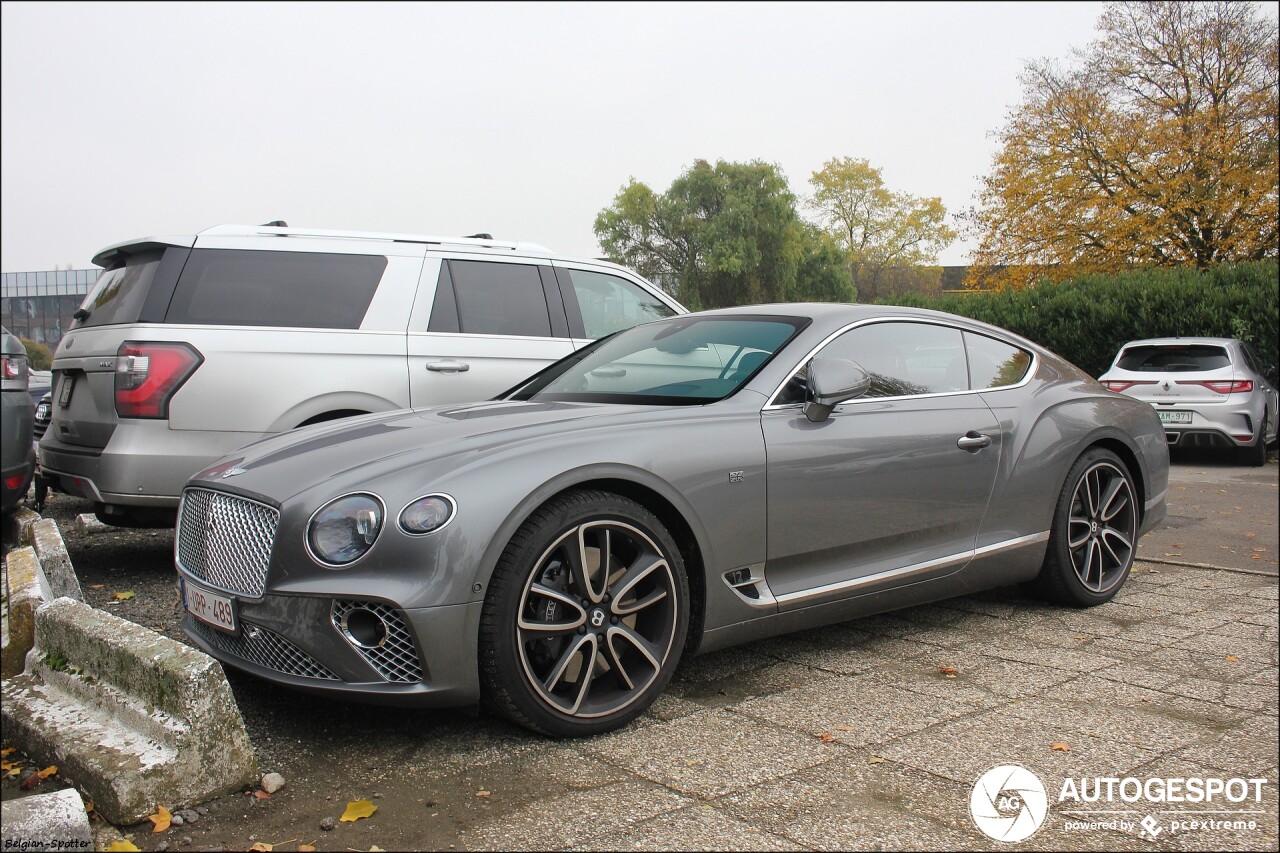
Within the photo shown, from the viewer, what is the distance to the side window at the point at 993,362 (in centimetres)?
481

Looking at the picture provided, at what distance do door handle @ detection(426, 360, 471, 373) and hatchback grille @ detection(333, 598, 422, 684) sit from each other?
2998 millimetres

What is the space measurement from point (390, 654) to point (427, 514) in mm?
416

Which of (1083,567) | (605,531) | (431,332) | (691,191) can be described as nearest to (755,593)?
(605,531)

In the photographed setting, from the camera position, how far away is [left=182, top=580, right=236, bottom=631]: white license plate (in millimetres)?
3270

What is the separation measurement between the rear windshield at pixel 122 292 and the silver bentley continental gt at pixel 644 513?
205cm

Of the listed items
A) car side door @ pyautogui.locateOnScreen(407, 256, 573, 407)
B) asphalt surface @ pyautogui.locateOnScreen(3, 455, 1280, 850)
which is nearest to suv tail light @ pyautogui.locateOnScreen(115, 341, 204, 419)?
asphalt surface @ pyautogui.locateOnScreen(3, 455, 1280, 850)

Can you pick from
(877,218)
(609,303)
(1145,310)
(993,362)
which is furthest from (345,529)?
(877,218)

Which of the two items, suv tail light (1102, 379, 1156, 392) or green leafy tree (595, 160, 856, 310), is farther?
green leafy tree (595, 160, 856, 310)

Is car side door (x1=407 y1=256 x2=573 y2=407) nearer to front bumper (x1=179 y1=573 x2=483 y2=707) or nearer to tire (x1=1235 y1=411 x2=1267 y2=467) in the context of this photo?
front bumper (x1=179 y1=573 x2=483 y2=707)

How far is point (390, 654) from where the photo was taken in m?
3.04

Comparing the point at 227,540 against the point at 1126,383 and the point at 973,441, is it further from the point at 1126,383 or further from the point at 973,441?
the point at 1126,383

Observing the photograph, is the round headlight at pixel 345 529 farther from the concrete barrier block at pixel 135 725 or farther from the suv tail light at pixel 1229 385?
the suv tail light at pixel 1229 385

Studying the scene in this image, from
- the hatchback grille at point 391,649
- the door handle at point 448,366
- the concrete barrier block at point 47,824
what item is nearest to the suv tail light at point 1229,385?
the door handle at point 448,366

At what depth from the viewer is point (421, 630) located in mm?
2992
